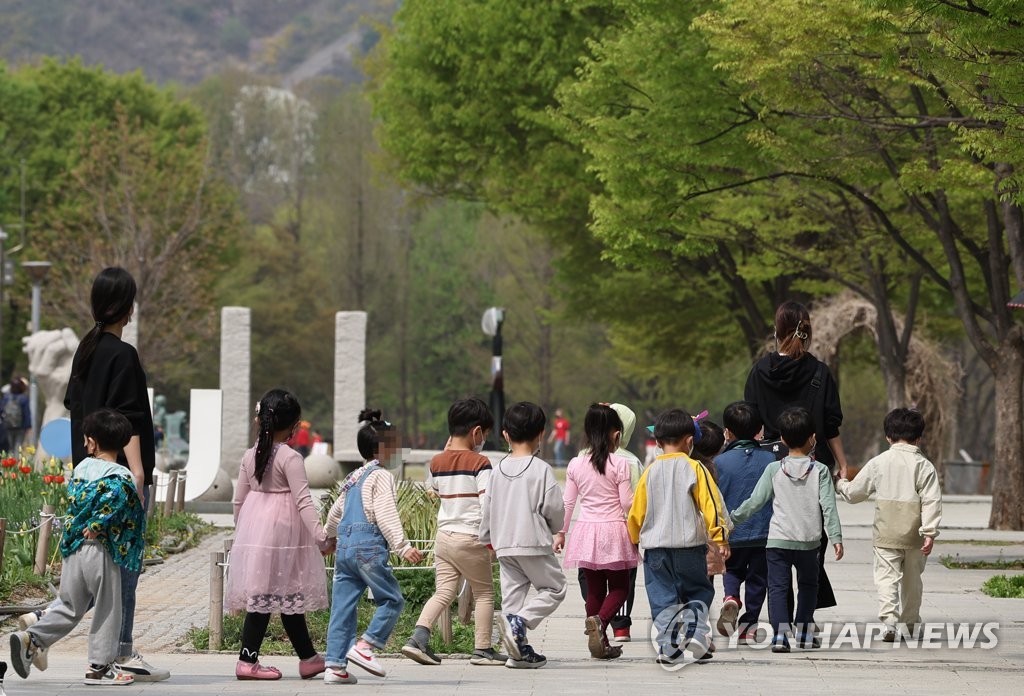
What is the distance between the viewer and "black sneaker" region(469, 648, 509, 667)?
9406mm

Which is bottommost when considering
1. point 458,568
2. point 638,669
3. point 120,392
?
point 638,669

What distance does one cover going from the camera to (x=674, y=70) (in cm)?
2258

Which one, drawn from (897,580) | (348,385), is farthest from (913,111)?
(897,580)

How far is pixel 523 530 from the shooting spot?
9086 mm

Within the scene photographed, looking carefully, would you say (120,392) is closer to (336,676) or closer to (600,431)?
(336,676)

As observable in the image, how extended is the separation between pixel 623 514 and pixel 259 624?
2.27 m

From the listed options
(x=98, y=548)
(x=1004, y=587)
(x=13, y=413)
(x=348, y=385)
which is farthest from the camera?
(x=13, y=413)

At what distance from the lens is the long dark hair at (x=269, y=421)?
328 inches

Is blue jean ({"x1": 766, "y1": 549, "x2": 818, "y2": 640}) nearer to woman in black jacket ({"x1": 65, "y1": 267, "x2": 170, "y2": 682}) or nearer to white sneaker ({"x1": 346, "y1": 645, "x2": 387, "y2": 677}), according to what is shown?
white sneaker ({"x1": 346, "y1": 645, "x2": 387, "y2": 677})

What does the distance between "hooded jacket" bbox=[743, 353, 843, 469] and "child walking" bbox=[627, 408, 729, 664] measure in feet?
3.29

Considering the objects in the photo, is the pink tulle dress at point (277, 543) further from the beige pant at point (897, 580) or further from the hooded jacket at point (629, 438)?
the beige pant at point (897, 580)

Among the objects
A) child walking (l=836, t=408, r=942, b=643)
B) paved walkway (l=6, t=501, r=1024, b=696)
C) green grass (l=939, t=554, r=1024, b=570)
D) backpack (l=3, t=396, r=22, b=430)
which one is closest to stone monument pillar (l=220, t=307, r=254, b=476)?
backpack (l=3, t=396, r=22, b=430)

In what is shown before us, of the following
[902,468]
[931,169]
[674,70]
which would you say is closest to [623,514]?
[902,468]

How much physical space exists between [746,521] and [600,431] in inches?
44.2
